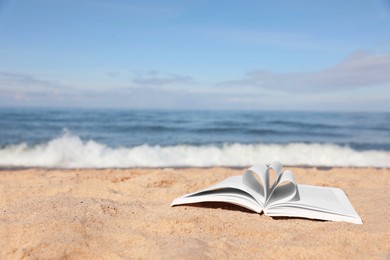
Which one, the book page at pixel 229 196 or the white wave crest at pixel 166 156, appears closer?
the book page at pixel 229 196

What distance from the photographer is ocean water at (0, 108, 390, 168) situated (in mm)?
8578

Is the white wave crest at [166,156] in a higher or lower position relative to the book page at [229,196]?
lower

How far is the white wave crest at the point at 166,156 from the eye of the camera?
27.1ft

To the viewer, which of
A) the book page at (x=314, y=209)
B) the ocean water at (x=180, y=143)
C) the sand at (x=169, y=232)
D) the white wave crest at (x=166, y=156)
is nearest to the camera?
the sand at (x=169, y=232)

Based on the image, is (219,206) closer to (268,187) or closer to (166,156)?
(268,187)

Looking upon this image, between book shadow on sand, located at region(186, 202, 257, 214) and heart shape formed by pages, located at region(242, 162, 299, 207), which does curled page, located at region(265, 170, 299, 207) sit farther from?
book shadow on sand, located at region(186, 202, 257, 214)

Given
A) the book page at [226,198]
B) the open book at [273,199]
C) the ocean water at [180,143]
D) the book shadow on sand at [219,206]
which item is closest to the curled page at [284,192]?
the open book at [273,199]

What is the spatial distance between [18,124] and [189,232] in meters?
15.7

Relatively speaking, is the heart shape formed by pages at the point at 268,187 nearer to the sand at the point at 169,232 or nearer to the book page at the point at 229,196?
the book page at the point at 229,196

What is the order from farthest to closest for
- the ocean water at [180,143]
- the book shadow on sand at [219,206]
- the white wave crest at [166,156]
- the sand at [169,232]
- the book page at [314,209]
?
the ocean water at [180,143] → the white wave crest at [166,156] → the book shadow on sand at [219,206] → the book page at [314,209] → the sand at [169,232]

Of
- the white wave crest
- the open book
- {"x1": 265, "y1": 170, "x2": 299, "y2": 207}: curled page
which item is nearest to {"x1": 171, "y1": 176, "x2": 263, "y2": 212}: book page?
the open book

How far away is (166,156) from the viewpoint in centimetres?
884

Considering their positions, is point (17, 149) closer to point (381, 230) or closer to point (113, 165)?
point (113, 165)

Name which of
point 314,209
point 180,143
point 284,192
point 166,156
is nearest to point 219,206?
point 284,192
